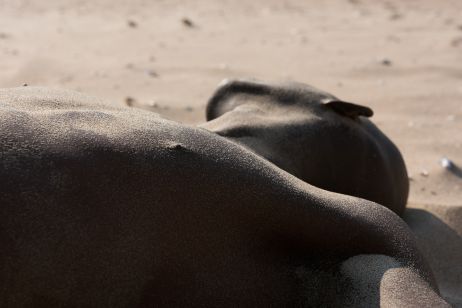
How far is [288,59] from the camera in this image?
4676mm

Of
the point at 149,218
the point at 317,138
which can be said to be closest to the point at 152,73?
the point at 317,138

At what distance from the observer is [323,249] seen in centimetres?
152

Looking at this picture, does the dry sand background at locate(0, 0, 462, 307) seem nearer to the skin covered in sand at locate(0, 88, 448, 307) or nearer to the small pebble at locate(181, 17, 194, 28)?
the small pebble at locate(181, 17, 194, 28)

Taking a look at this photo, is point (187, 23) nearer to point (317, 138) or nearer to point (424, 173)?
point (424, 173)

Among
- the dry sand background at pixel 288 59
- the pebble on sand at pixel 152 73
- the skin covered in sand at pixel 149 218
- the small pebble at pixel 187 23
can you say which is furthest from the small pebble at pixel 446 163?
the small pebble at pixel 187 23

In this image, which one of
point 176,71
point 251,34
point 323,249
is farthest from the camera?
point 251,34

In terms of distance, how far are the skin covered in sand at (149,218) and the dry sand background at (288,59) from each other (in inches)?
23.4

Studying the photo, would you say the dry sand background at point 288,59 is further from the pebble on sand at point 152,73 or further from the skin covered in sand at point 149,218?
the skin covered in sand at point 149,218

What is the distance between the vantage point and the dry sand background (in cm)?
287

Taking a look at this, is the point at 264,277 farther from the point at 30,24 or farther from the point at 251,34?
the point at 30,24

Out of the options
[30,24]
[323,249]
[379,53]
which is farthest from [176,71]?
[323,249]

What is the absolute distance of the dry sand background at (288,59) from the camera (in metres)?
2.87

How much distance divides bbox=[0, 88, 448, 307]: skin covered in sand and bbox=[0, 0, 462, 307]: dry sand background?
593 millimetres

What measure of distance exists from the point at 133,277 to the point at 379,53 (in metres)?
3.77
